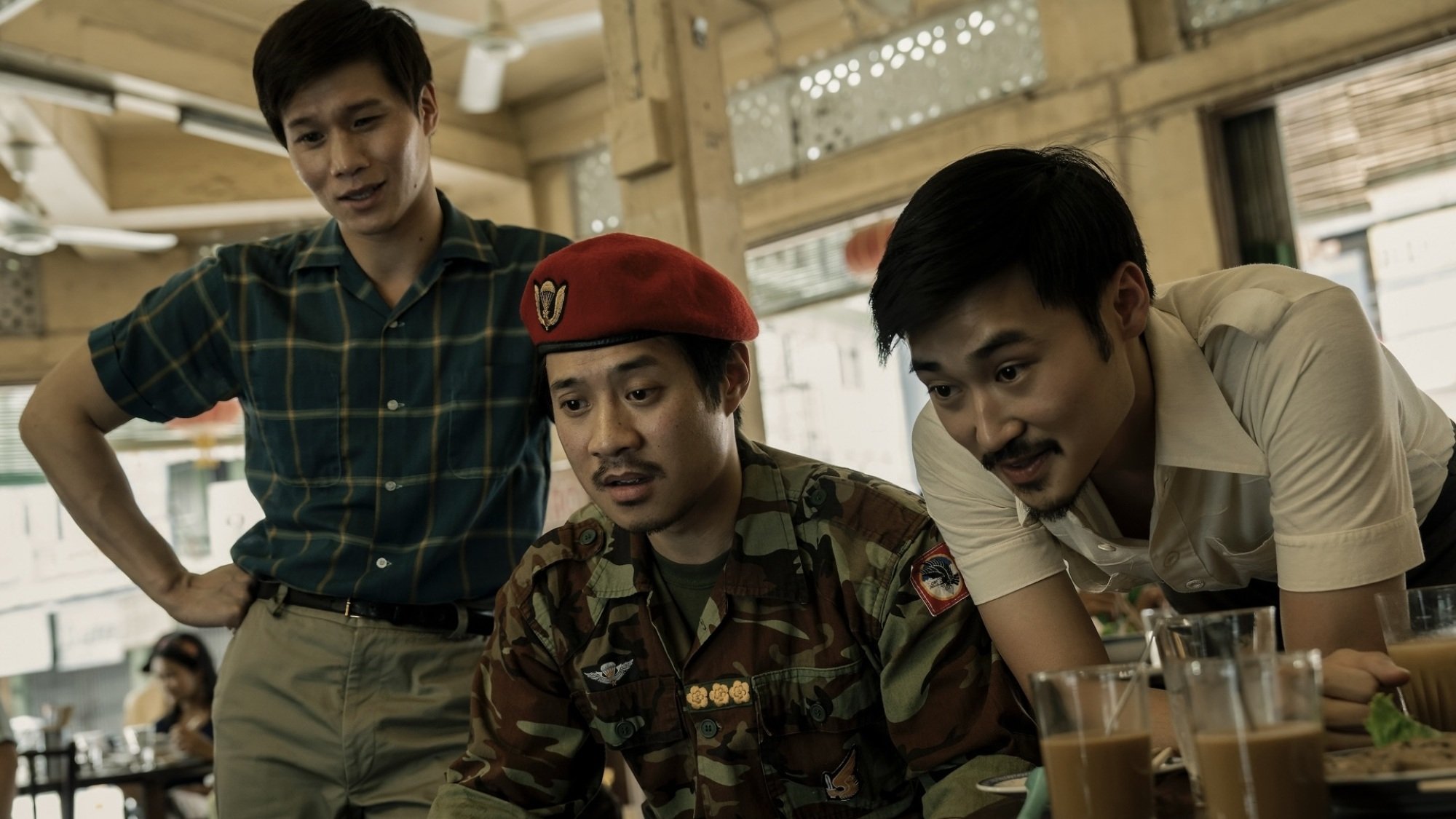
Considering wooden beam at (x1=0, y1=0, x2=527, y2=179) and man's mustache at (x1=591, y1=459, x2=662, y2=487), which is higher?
wooden beam at (x1=0, y1=0, x2=527, y2=179)

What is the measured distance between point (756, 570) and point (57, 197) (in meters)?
7.59

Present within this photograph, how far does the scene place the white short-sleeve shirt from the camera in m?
1.43

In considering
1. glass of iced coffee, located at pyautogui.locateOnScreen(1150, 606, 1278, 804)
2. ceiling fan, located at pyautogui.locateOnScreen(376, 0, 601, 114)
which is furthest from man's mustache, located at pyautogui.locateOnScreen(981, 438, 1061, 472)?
ceiling fan, located at pyautogui.locateOnScreen(376, 0, 601, 114)

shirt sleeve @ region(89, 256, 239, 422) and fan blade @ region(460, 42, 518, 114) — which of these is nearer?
shirt sleeve @ region(89, 256, 239, 422)

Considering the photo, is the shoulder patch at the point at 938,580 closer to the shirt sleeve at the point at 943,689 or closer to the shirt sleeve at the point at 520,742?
the shirt sleeve at the point at 943,689

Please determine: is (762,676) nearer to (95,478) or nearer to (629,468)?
(629,468)

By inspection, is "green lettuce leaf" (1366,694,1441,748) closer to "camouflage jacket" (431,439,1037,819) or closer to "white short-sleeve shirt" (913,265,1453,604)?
"white short-sleeve shirt" (913,265,1453,604)

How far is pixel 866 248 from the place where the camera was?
23.2 feet

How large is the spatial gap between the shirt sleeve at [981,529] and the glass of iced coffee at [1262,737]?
0.62 meters

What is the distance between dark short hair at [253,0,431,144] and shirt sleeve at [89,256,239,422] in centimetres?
32

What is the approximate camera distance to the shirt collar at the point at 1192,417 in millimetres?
1536

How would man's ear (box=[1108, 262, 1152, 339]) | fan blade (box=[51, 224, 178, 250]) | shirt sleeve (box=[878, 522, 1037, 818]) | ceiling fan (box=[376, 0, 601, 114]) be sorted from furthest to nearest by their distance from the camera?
fan blade (box=[51, 224, 178, 250]) < ceiling fan (box=[376, 0, 601, 114]) < shirt sleeve (box=[878, 522, 1037, 818]) < man's ear (box=[1108, 262, 1152, 339])

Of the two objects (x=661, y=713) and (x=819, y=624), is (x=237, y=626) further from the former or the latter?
(x=819, y=624)

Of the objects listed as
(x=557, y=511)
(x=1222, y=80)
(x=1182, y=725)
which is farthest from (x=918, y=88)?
(x=1182, y=725)
